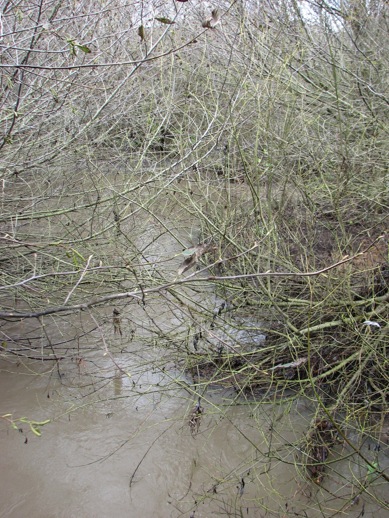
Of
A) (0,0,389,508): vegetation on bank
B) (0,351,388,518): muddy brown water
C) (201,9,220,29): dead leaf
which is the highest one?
(201,9,220,29): dead leaf

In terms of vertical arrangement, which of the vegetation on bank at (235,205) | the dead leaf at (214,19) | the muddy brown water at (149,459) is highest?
the dead leaf at (214,19)

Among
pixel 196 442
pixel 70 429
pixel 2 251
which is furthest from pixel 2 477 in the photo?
pixel 2 251

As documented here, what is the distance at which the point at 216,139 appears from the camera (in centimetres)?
521

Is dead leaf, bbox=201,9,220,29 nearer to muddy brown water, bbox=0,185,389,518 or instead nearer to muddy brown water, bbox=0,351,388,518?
muddy brown water, bbox=0,185,389,518

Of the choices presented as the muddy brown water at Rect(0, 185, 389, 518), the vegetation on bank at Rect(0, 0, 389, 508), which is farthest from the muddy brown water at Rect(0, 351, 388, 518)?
the vegetation on bank at Rect(0, 0, 389, 508)

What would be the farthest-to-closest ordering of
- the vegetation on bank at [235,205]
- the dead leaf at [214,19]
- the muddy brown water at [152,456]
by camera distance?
1. the vegetation on bank at [235,205]
2. the muddy brown water at [152,456]
3. the dead leaf at [214,19]

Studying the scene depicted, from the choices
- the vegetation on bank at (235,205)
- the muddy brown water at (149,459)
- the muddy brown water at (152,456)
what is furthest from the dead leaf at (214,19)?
the muddy brown water at (149,459)

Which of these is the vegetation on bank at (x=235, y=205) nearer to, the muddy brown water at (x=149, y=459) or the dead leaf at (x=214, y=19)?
the muddy brown water at (x=149, y=459)

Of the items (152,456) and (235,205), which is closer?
(152,456)

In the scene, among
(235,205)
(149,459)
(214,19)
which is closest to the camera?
(214,19)

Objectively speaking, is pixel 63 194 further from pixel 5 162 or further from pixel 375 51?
pixel 375 51

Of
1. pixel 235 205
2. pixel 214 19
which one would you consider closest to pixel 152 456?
pixel 235 205

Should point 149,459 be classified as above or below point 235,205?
below

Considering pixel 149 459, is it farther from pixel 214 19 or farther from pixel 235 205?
pixel 214 19
